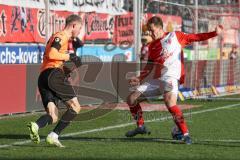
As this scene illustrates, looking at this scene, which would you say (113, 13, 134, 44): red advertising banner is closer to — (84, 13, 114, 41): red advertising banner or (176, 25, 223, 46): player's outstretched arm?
(84, 13, 114, 41): red advertising banner

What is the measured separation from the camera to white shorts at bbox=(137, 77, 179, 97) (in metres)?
11.0

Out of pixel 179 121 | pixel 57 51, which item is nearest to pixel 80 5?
pixel 179 121

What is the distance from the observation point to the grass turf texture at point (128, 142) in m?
9.44

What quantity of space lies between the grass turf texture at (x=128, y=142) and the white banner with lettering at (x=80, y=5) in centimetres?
393

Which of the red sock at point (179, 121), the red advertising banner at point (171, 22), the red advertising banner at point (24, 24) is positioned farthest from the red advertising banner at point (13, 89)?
the red advertising banner at point (171, 22)

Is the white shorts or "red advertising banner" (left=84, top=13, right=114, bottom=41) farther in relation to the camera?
"red advertising banner" (left=84, top=13, right=114, bottom=41)

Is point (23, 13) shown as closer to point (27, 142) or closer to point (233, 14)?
point (27, 142)

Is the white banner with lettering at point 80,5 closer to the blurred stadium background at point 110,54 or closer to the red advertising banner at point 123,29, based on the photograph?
the blurred stadium background at point 110,54

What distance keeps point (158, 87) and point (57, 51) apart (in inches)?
69.9

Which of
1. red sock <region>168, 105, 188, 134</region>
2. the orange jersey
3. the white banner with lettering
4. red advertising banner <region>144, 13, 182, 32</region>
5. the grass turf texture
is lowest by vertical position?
the grass turf texture

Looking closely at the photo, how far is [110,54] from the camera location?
868 inches

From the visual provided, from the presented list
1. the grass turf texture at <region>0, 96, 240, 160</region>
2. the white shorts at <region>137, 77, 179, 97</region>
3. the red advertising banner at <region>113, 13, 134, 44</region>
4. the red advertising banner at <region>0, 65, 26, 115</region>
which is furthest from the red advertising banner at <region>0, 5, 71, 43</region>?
the white shorts at <region>137, 77, 179, 97</region>

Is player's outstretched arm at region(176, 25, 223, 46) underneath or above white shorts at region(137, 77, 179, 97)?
above

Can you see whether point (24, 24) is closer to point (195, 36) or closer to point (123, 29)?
point (123, 29)
